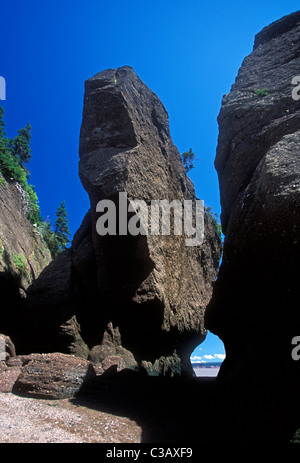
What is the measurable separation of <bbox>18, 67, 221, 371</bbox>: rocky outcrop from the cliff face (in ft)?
8.42

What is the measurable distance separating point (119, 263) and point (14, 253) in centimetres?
854

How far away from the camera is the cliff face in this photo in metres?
14.1

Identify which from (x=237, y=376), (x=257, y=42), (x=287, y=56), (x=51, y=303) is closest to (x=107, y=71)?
(x=257, y=42)

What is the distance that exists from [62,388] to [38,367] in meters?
0.82

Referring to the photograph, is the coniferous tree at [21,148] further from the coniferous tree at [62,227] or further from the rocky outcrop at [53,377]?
the rocky outcrop at [53,377]

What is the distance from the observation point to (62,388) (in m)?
6.91

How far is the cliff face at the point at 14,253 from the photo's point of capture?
14.1 meters

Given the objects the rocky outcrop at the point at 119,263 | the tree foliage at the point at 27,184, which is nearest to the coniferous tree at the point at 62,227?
the tree foliage at the point at 27,184

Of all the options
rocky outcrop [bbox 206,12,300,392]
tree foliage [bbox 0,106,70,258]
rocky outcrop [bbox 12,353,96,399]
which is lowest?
rocky outcrop [bbox 12,353,96,399]

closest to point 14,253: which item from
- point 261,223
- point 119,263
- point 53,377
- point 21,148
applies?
point 119,263

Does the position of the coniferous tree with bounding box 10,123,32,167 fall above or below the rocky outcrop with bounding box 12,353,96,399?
above

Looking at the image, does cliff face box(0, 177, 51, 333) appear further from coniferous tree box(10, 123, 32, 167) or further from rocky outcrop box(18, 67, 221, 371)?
coniferous tree box(10, 123, 32, 167)

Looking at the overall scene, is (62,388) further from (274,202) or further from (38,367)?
(274,202)

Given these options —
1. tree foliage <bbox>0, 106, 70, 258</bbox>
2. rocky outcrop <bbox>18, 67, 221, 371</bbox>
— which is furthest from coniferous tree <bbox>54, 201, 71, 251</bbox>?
rocky outcrop <bbox>18, 67, 221, 371</bbox>
